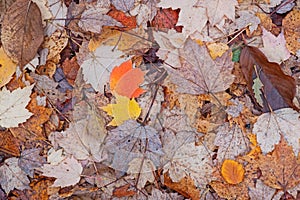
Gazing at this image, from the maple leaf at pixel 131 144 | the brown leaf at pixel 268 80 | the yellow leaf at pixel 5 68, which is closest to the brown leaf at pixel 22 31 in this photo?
the yellow leaf at pixel 5 68

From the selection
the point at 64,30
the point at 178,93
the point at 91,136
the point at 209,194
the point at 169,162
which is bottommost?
the point at 209,194

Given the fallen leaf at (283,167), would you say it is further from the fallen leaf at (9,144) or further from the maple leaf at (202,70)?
the fallen leaf at (9,144)

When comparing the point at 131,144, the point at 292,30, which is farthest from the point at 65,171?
the point at 292,30

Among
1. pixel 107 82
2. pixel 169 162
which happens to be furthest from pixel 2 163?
pixel 169 162

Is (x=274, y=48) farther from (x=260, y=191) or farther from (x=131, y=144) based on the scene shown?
(x=131, y=144)

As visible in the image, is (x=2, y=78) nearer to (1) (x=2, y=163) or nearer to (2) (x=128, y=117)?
(1) (x=2, y=163)

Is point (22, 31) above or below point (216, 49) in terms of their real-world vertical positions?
above
